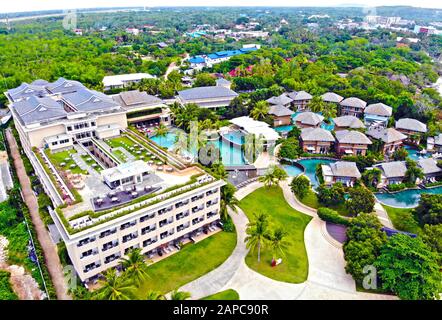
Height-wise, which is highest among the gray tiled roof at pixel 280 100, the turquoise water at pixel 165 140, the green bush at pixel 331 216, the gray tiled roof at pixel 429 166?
the gray tiled roof at pixel 280 100

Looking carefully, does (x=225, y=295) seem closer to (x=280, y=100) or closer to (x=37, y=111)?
(x=37, y=111)

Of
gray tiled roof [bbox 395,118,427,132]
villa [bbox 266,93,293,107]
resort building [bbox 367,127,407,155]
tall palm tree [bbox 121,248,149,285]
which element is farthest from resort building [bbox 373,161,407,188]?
tall palm tree [bbox 121,248,149,285]

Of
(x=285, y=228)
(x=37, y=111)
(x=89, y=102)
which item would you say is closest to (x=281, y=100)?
(x=89, y=102)

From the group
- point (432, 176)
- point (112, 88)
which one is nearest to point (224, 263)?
point (432, 176)

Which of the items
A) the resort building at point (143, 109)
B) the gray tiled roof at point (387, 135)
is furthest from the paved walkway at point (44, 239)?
the gray tiled roof at point (387, 135)

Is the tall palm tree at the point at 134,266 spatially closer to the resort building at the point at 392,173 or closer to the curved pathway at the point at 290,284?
the curved pathway at the point at 290,284

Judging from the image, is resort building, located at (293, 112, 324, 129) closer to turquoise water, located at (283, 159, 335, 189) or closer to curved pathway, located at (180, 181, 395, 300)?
turquoise water, located at (283, 159, 335, 189)
